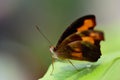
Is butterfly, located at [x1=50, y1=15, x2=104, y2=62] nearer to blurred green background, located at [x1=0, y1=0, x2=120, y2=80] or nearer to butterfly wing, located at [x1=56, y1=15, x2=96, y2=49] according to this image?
butterfly wing, located at [x1=56, y1=15, x2=96, y2=49]

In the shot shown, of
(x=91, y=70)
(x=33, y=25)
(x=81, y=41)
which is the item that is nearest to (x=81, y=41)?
(x=81, y=41)

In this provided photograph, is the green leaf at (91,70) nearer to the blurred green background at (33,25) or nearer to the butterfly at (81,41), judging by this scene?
the butterfly at (81,41)

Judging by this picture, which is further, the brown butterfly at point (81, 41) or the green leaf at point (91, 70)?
the brown butterfly at point (81, 41)

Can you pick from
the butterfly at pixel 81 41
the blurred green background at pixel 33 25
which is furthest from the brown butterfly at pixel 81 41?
the blurred green background at pixel 33 25

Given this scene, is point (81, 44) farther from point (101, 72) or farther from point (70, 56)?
point (101, 72)

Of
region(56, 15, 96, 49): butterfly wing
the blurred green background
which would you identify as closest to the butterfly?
region(56, 15, 96, 49): butterfly wing

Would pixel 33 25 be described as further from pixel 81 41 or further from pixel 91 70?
pixel 91 70
